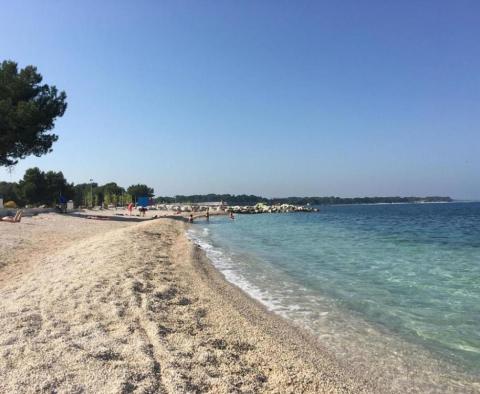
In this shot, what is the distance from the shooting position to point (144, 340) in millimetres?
5520

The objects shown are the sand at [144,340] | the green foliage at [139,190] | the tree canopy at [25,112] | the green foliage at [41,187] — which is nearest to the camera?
the sand at [144,340]

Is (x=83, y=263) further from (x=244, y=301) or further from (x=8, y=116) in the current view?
(x=8, y=116)

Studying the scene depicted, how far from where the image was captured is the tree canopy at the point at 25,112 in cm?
3334

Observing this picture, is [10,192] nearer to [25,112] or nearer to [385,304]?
[25,112]

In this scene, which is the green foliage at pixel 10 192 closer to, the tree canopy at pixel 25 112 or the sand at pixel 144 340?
the tree canopy at pixel 25 112

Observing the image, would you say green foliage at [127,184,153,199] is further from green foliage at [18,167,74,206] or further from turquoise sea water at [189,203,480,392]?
turquoise sea water at [189,203,480,392]

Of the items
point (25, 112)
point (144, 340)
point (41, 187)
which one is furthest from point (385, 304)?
point (41, 187)

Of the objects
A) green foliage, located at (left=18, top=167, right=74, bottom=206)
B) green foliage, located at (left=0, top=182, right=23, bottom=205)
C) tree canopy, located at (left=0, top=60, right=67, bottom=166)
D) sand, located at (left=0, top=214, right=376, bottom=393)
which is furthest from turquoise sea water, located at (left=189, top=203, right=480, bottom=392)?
green foliage, located at (left=0, top=182, right=23, bottom=205)

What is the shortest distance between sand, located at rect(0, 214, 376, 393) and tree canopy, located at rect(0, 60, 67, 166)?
2738 cm

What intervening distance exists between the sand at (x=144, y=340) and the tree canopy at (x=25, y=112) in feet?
89.8

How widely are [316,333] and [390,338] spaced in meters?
1.31

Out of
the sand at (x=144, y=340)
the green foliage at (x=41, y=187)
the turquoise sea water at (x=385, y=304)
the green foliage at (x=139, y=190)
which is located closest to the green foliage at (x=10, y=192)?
the green foliage at (x=41, y=187)

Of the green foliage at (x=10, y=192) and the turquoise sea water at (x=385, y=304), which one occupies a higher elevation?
the green foliage at (x=10, y=192)

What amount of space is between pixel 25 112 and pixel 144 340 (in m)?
33.5
